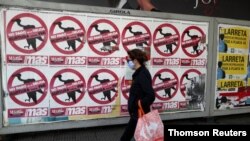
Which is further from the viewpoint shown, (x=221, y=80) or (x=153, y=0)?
(x=153, y=0)

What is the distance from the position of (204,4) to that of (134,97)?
139 inches

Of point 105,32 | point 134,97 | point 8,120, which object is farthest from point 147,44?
point 8,120

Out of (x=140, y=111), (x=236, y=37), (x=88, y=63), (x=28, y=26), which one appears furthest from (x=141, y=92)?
(x=236, y=37)

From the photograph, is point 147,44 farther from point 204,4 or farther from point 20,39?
point 204,4

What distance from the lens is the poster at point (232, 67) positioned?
4.30 m

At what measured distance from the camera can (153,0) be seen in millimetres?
5043

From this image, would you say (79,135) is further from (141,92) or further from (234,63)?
(234,63)

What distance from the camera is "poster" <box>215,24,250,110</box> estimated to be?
4.30m

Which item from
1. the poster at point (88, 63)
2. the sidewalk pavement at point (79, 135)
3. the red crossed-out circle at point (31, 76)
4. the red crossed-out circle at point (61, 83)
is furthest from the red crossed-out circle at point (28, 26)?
the sidewalk pavement at point (79, 135)

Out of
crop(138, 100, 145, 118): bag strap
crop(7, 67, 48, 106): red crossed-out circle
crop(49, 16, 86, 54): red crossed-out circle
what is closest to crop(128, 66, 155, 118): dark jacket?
crop(138, 100, 145, 118): bag strap

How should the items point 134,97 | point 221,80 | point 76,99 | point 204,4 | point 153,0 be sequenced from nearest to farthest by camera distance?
point 134,97 < point 76,99 < point 221,80 < point 153,0 < point 204,4

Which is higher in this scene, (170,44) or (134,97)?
(170,44)

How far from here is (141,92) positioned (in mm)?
2736

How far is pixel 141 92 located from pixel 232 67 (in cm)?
237
